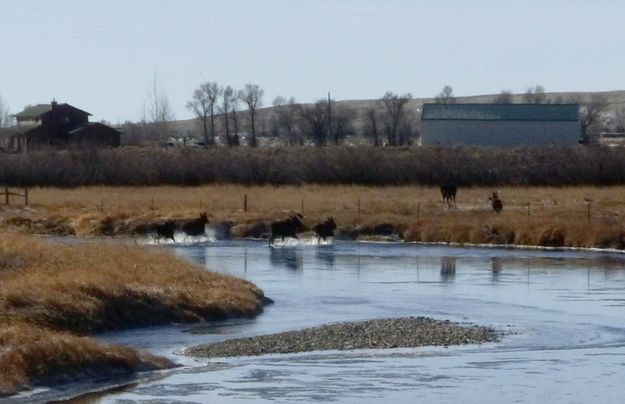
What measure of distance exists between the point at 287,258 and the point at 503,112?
70.5 metres

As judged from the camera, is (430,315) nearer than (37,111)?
Yes

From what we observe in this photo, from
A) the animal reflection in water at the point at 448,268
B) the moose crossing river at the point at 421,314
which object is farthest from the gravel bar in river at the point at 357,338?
the animal reflection in water at the point at 448,268

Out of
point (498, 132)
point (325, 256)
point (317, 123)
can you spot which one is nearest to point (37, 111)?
point (317, 123)

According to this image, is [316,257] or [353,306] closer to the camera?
[353,306]

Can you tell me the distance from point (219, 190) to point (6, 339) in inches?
2140

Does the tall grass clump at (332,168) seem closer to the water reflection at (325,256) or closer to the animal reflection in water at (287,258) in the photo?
the water reflection at (325,256)

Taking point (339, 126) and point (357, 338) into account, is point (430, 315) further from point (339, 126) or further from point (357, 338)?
point (339, 126)

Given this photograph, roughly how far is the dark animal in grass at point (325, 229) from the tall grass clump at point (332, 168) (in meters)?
32.2

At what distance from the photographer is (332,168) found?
8338 cm

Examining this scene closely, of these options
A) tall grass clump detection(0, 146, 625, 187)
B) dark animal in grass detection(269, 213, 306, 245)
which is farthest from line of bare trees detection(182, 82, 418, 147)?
dark animal in grass detection(269, 213, 306, 245)

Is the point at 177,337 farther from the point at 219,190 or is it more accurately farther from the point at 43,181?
the point at 43,181

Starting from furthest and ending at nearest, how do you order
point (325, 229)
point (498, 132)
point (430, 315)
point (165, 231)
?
1. point (498, 132)
2. point (325, 229)
3. point (165, 231)
4. point (430, 315)

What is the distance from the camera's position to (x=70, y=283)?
85.4 ft

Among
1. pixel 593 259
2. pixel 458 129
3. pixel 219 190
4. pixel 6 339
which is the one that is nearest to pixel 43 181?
pixel 219 190
